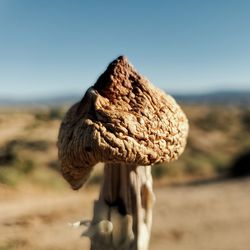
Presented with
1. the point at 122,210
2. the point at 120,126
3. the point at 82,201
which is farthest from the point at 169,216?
the point at 120,126

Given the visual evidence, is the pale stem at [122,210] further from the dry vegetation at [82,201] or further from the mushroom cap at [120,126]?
the dry vegetation at [82,201]

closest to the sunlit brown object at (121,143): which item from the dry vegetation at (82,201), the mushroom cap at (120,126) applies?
the mushroom cap at (120,126)

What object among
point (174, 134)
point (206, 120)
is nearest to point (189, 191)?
point (174, 134)

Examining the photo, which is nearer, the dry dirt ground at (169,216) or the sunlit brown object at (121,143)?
the sunlit brown object at (121,143)

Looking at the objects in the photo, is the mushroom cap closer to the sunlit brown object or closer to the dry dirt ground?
the sunlit brown object

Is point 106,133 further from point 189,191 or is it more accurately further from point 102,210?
point 189,191

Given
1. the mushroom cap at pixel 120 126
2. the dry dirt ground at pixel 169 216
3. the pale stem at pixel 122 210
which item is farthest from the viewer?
the dry dirt ground at pixel 169 216

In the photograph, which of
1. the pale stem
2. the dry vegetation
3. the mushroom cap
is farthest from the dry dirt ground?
the mushroom cap

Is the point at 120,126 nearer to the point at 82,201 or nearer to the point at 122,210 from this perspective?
the point at 122,210
